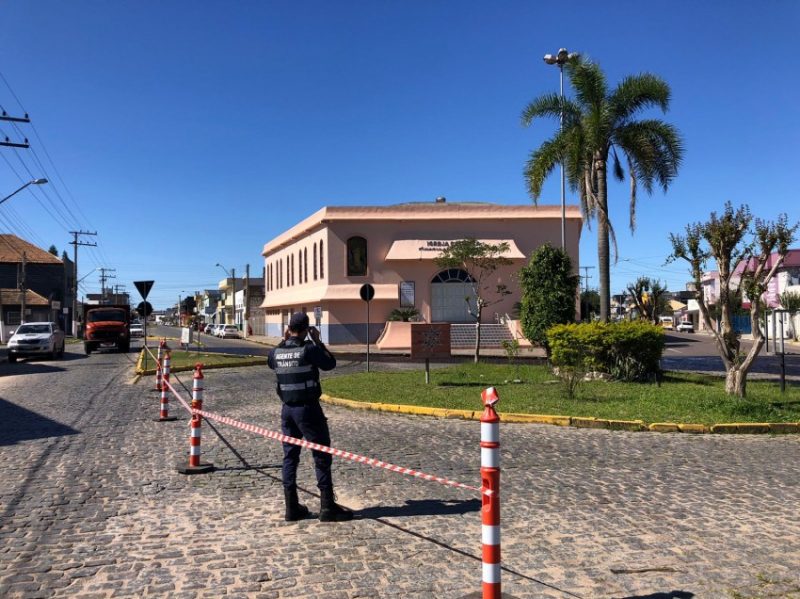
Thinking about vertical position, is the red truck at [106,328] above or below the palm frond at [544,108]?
below

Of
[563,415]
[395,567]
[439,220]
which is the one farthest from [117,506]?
[439,220]

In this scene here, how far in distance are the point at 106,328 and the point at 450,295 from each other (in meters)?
18.4

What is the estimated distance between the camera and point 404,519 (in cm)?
552

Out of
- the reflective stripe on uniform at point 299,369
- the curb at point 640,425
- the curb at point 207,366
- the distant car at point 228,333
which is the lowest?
the curb at point 640,425

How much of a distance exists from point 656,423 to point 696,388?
4464 millimetres

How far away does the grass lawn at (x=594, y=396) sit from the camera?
417 inches

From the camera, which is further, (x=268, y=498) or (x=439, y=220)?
(x=439, y=220)

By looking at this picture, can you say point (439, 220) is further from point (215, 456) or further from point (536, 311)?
point (215, 456)

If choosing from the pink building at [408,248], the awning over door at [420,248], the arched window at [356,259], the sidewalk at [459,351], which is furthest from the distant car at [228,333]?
the awning over door at [420,248]

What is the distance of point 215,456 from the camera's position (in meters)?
7.98

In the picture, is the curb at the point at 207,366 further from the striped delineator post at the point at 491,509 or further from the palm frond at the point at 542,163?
the striped delineator post at the point at 491,509

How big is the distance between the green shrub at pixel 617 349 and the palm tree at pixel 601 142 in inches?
94.4

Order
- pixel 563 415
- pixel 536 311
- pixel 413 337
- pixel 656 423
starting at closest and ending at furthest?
pixel 656 423
pixel 563 415
pixel 413 337
pixel 536 311

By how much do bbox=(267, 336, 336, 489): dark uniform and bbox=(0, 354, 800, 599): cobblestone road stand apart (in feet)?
1.52
